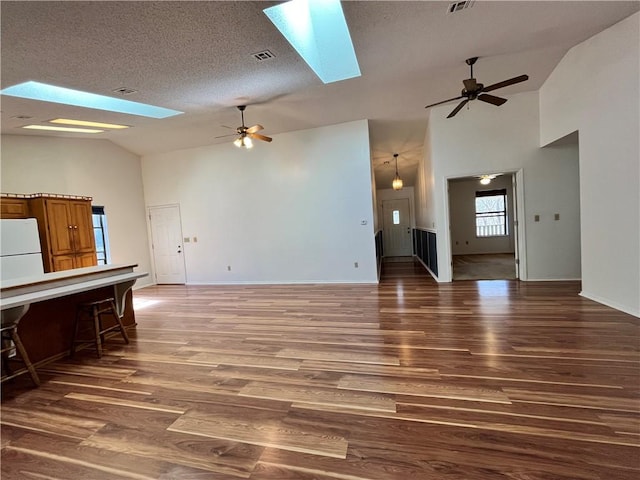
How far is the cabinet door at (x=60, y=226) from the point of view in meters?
5.04

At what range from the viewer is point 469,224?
31.9ft

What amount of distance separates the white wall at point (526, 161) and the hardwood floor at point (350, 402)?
182 cm

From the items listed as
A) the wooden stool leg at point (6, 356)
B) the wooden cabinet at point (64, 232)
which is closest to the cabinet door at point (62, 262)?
the wooden cabinet at point (64, 232)

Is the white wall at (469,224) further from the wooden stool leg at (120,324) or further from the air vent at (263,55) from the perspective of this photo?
the wooden stool leg at (120,324)

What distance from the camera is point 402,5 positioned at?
8.77 feet

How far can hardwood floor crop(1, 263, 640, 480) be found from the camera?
5.14ft

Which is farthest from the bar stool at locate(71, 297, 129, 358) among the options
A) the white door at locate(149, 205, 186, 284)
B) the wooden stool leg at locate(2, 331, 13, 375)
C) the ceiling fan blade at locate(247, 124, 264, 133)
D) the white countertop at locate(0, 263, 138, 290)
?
the white door at locate(149, 205, 186, 284)

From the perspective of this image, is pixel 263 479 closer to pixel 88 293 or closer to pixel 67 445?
pixel 67 445

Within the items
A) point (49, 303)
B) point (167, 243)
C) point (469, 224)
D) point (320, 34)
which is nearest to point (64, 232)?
point (167, 243)

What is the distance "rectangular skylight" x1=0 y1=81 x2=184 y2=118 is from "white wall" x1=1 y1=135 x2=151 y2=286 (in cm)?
204

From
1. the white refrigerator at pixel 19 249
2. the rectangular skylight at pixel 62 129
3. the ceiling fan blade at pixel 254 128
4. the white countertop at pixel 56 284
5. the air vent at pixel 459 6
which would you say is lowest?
the white countertop at pixel 56 284

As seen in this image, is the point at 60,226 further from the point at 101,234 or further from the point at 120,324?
the point at 120,324

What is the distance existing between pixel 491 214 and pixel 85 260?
10.9 metres

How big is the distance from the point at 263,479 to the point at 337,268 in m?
4.84
